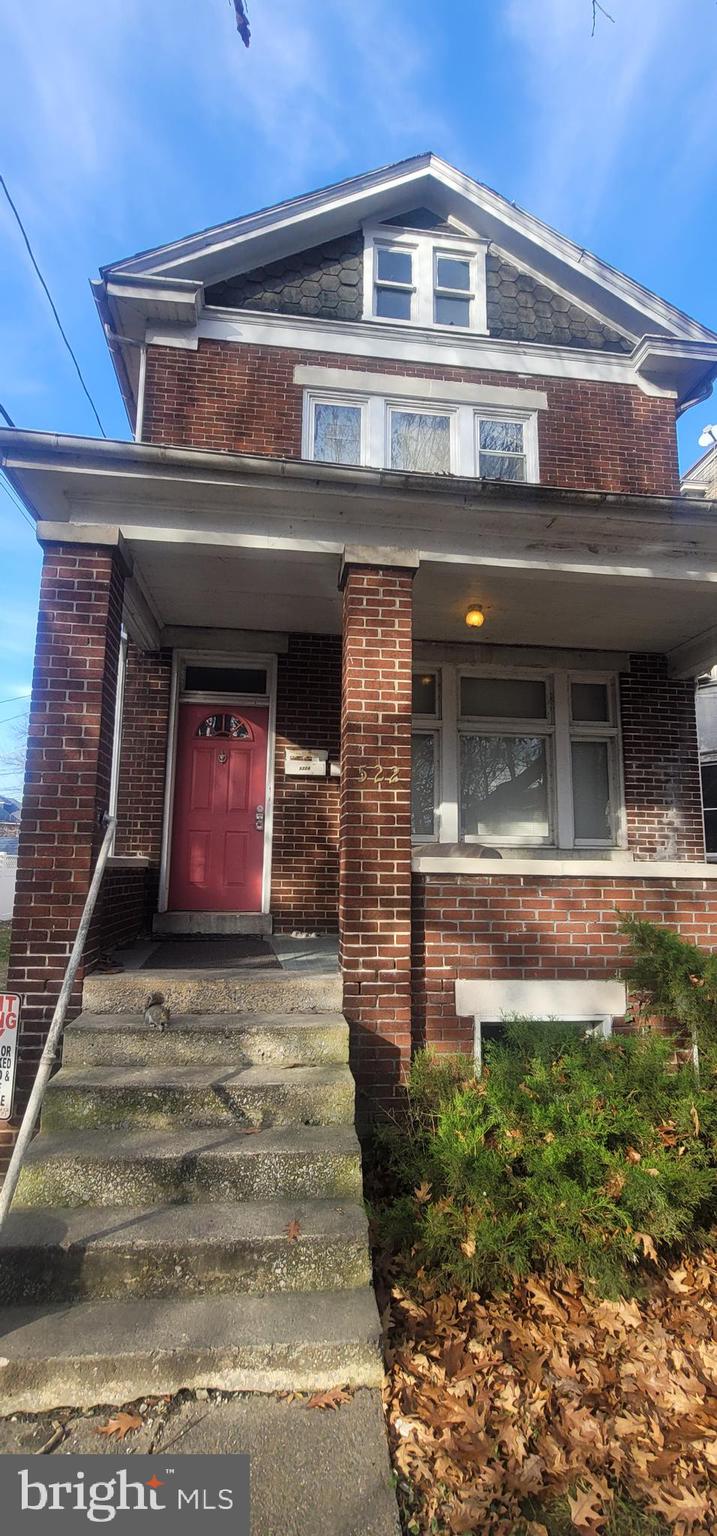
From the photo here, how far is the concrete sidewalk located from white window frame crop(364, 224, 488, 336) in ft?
28.2

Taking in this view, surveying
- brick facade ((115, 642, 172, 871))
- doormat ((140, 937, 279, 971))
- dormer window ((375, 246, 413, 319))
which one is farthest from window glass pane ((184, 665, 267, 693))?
dormer window ((375, 246, 413, 319))

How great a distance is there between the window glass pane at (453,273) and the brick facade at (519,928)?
6888mm

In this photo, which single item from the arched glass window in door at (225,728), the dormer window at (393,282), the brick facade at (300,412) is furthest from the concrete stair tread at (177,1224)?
the dormer window at (393,282)

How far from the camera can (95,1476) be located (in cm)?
220

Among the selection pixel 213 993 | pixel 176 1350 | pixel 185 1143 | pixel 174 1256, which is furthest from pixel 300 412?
pixel 176 1350

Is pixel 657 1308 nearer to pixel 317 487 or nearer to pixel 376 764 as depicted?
pixel 376 764

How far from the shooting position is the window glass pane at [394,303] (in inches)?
306

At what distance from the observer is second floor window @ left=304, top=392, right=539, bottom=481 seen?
7.31 metres

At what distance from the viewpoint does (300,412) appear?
7.21 m

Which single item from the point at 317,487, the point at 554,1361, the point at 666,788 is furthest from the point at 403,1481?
the point at 666,788

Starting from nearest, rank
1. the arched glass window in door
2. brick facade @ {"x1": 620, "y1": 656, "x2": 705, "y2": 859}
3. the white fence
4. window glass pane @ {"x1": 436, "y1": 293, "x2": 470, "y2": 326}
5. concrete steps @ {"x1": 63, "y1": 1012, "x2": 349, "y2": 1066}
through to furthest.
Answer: concrete steps @ {"x1": 63, "y1": 1012, "x2": 349, "y2": 1066}, the arched glass window in door, brick facade @ {"x1": 620, "y1": 656, "x2": 705, "y2": 859}, window glass pane @ {"x1": 436, "y1": 293, "x2": 470, "y2": 326}, the white fence

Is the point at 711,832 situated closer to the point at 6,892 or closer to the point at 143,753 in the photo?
the point at 143,753

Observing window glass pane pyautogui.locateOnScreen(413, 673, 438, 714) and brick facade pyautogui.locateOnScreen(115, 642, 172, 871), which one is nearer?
brick facade pyautogui.locateOnScreen(115, 642, 172, 871)

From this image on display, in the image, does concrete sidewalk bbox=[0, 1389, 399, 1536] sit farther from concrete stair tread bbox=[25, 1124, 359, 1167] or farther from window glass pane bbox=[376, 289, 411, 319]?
window glass pane bbox=[376, 289, 411, 319]
